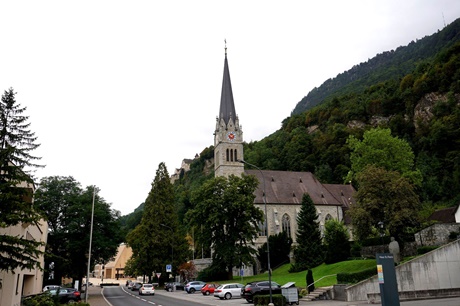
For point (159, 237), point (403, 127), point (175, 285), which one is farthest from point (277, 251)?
point (403, 127)

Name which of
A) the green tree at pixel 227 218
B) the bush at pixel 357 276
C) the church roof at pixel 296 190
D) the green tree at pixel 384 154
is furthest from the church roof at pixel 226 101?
the bush at pixel 357 276

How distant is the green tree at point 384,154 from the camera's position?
51.8 meters

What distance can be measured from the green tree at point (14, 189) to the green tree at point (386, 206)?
23.3 meters

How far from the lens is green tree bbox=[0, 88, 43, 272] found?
1750 cm

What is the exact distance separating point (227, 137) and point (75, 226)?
31.9 metres

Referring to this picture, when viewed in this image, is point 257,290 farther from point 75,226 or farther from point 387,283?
point 75,226

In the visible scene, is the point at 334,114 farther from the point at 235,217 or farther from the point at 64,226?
the point at 64,226

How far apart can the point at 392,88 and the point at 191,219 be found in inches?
3078

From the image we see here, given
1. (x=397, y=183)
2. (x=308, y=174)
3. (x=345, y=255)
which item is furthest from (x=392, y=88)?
(x=397, y=183)

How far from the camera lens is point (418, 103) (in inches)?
3615

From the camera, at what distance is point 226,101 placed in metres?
72.7

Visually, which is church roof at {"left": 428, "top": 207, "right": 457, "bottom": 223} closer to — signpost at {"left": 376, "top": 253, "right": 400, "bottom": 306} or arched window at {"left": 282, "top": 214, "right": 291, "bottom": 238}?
arched window at {"left": 282, "top": 214, "right": 291, "bottom": 238}

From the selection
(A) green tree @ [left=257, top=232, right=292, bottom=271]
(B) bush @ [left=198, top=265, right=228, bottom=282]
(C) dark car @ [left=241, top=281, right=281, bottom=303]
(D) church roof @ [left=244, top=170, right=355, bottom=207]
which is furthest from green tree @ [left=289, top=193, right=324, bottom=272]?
(C) dark car @ [left=241, top=281, right=281, bottom=303]

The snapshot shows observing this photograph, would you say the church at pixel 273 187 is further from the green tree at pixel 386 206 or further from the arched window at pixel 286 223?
the green tree at pixel 386 206
